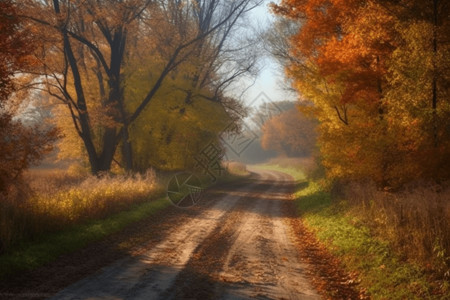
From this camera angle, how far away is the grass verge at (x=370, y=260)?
19.2ft

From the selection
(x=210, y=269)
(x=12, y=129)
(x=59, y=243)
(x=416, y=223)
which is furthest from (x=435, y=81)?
(x=12, y=129)

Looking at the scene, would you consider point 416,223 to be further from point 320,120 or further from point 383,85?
point 320,120

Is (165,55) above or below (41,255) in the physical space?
above

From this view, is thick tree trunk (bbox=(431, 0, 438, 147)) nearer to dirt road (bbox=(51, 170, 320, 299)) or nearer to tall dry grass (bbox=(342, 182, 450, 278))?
tall dry grass (bbox=(342, 182, 450, 278))

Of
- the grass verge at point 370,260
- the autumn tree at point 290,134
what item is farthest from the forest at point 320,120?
the autumn tree at point 290,134

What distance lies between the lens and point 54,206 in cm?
1032

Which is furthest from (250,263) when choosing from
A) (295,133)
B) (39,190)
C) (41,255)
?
(295,133)

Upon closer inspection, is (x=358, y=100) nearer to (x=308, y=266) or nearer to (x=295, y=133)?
(x=308, y=266)

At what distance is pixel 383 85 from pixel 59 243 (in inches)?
450

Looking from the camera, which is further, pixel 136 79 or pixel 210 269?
pixel 136 79

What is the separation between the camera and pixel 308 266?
26.2 ft

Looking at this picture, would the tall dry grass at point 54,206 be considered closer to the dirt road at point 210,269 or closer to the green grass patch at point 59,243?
the green grass patch at point 59,243

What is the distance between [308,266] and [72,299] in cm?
511

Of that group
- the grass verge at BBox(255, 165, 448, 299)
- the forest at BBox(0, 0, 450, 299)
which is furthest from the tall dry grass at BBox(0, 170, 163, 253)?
the grass verge at BBox(255, 165, 448, 299)
